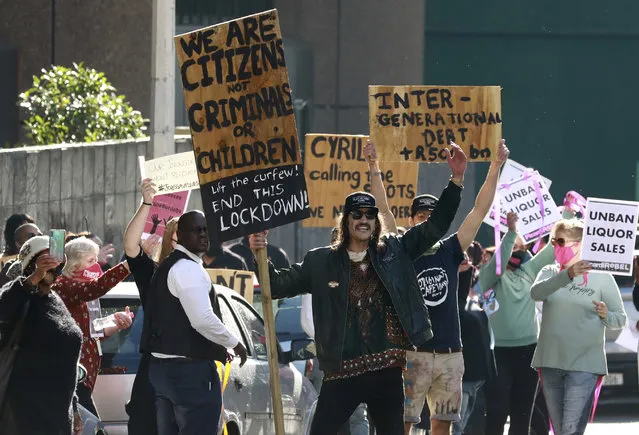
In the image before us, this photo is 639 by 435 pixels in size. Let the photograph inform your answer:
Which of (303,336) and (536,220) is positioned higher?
(536,220)

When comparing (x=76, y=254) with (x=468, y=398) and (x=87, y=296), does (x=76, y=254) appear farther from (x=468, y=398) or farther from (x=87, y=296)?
(x=468, y=398)

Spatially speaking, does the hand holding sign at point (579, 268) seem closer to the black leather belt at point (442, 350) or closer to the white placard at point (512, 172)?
the black leather belt at point (442, 350)

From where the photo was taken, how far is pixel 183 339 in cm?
1012

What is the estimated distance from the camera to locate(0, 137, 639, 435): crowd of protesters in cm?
914

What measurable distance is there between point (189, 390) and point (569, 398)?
3.24 metres

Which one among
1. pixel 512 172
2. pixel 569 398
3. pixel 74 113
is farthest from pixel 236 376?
pixel 74 113

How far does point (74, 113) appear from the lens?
64.3 ft

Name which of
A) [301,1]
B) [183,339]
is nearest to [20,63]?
[301,1]

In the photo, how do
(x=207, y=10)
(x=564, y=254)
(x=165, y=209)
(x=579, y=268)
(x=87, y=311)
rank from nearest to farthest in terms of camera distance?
(x=87, y=311)
(x=579, y=268)
(x=564, y=254)
(x=165, y=209)
(x=207, y=10)

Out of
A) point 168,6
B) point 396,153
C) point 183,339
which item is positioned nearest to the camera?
point 183,339

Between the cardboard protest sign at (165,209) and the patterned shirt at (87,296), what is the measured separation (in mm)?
3218

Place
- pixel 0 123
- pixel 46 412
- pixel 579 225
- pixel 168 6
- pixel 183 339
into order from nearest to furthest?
pixel 46 412 → pixel 183 339 → pixel 579 225 → pixel 168 6 → pixel 0 123

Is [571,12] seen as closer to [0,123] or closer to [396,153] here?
[0,123]

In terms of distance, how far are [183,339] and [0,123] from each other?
14.9m
